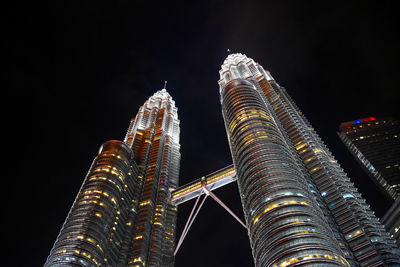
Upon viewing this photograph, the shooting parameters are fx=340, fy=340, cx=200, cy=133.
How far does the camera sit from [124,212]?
93.2 m

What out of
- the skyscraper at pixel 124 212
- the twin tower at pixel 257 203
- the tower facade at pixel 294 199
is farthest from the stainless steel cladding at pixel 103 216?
the tower facade at pixel 294 199

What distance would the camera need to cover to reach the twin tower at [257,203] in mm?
61000

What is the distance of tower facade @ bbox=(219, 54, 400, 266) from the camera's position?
5841 cm

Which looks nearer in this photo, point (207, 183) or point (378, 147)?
point (207, 183)

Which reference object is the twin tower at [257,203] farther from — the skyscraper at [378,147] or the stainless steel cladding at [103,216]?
the skyscraper at [378,147]

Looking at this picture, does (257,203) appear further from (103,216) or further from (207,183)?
(207,183)

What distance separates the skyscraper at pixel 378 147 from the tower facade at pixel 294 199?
161 ft

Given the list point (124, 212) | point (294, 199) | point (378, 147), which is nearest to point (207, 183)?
point (124, 212)

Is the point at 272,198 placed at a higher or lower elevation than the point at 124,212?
lower

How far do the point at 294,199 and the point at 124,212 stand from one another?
4825 centimetres

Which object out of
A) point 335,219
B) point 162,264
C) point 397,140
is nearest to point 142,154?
point 162,264

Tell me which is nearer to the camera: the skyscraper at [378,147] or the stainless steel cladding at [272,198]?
the stainless steel cladding at [272,198]

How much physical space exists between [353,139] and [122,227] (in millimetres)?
111472

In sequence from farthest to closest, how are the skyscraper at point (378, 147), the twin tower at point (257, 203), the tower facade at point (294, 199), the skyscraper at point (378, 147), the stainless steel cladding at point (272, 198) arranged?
1. the skyscraper at point (378, 147)
2. the skyscraper at point (378, 147)
3. the twin tower at point (257, 203)
4. the tower facade at point (294, 199)
5. the stainless steel cladding at point (272, 198)
